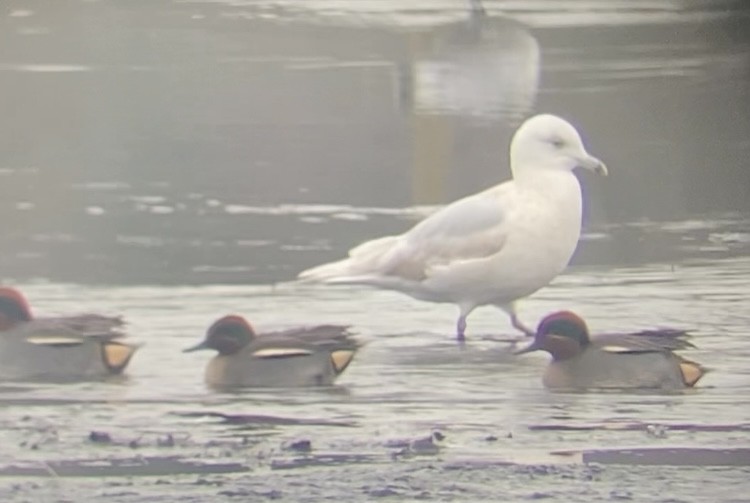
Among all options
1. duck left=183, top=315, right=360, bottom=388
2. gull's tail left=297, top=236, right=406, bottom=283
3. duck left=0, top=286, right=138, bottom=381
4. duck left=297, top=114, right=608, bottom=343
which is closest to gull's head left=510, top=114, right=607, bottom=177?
duck left=297, top=114, right=608, bottom=343

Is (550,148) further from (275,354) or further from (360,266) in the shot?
(275,354)

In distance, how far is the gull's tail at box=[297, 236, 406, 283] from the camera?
8.86ft

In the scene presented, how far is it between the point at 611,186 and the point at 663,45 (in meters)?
0.29

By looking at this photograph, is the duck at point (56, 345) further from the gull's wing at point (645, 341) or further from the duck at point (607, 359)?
the gull's wing at point (645, 341)

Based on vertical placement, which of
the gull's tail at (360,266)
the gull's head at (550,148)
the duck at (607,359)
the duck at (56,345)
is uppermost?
the gull's head at (550,148)

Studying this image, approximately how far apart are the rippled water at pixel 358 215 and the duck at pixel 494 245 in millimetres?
29

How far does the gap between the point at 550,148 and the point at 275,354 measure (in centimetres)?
62

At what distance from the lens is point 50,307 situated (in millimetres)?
2691

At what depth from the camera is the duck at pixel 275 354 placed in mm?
2650

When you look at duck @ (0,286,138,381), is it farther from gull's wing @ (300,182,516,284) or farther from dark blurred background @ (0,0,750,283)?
gull's wing @ (300,182,516,284)

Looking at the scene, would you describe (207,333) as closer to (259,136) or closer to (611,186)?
(259,136)

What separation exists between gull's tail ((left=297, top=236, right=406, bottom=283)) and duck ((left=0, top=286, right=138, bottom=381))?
13.9 inches

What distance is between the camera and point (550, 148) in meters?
2.72

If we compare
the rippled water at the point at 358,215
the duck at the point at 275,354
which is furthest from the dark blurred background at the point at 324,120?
the duck at the point at 275,354
